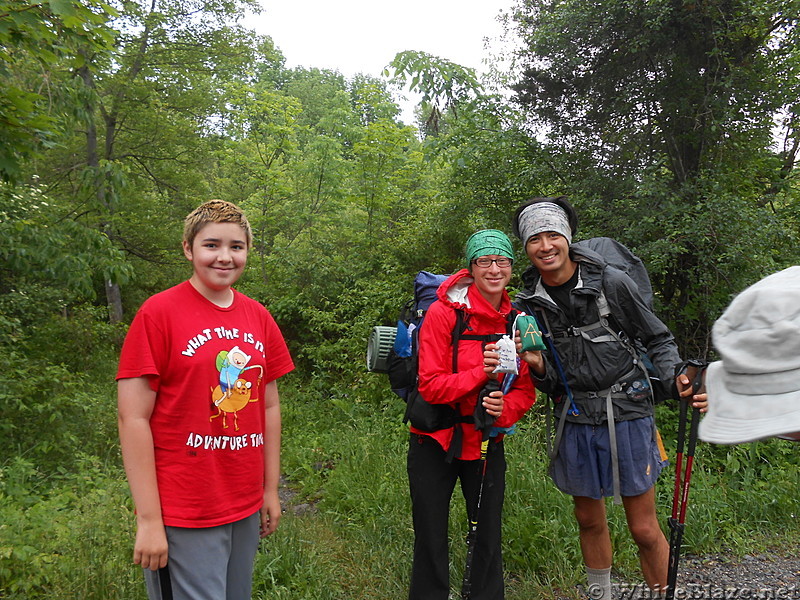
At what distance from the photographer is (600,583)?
9.34ft

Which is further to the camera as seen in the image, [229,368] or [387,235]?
[387,235]

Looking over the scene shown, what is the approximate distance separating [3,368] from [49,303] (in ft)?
7.20

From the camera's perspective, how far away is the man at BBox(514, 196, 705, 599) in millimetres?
2615

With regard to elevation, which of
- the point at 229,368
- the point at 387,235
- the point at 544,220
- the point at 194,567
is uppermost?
the point at 387,235

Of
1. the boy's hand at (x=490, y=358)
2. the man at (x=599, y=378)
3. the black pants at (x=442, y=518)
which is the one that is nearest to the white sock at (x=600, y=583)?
the man at (x=599, y=378)

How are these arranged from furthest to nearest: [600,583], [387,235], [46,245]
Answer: [387,235]
[46,245]
[600,583]

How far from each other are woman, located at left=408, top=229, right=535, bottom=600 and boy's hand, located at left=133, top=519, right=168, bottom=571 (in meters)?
1.31

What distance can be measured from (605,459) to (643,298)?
0.83 metres

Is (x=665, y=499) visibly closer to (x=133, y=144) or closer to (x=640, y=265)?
(x=640, y=265)

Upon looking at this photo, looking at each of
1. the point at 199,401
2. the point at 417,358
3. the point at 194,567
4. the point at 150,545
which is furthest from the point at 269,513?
the point at 417,358

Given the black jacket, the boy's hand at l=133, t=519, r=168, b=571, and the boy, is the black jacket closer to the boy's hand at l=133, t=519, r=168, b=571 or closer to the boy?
the boy

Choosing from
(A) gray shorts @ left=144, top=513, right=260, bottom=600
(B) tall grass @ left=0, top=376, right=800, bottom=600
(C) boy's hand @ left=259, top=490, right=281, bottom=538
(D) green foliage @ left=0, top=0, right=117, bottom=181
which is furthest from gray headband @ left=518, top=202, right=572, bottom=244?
(D) green foliage @ left=0, top=0, right=117, bottom=181

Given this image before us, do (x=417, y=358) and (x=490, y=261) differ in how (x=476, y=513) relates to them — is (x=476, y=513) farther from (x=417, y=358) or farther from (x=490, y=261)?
(x=490, y=261)

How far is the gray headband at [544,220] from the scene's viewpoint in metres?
2.72
